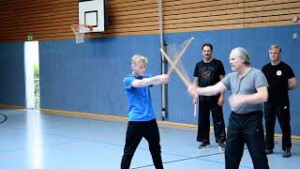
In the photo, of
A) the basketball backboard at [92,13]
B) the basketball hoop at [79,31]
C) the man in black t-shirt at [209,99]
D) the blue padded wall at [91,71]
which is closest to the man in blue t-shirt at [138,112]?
the man in black t-shirt at [209,99]

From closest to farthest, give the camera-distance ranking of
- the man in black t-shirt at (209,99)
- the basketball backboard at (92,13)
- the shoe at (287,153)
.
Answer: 1. the shoe at (287,153)
2. the man in black t-shirt at (209,99)
3. the basketball backboard at (92,13)

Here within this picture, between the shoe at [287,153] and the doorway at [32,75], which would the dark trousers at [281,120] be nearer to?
the shoe at [287,153]

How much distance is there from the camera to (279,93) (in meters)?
8.34

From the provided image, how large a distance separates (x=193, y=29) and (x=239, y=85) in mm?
7039

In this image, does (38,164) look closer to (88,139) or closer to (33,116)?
(88,139)

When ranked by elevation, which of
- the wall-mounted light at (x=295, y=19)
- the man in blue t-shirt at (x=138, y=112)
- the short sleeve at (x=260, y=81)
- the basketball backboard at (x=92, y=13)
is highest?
the basketball backboard at (x=92, y=13)

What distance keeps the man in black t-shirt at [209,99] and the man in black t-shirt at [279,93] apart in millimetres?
952

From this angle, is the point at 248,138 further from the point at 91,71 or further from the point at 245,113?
the point at 91,71

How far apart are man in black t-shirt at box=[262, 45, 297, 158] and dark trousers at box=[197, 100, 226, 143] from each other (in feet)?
3.12

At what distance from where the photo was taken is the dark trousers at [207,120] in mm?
9133

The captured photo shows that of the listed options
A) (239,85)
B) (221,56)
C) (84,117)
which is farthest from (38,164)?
(84,117)

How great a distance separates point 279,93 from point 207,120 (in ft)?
5.41

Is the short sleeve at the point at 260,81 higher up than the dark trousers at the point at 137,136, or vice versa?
the short sleeve at the point at 260,81

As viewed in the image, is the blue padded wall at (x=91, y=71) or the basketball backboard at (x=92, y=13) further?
the basketball backboard at (x=92, y=13)
